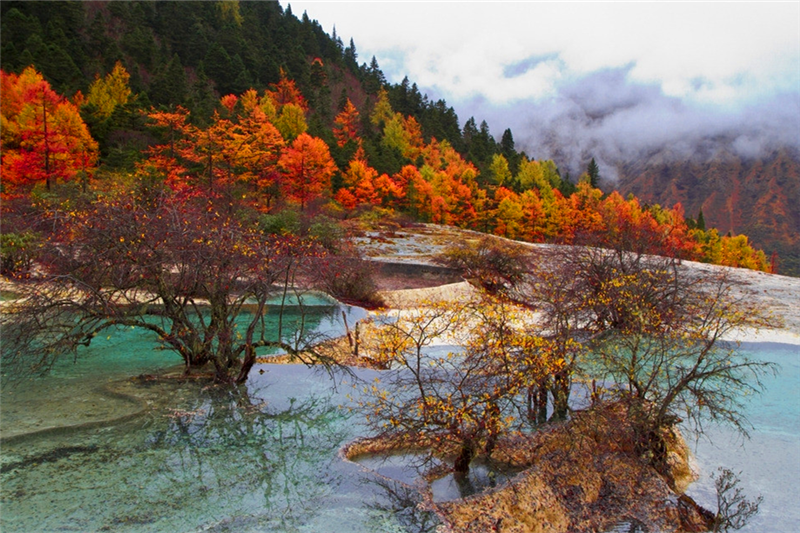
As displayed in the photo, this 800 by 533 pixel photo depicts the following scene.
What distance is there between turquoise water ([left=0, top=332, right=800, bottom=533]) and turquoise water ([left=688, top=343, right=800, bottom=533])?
28 mm

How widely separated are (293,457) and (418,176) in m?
51.0

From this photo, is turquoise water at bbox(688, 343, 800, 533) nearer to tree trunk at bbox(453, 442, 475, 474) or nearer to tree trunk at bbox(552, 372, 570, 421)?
tree trunk at bbox(552, 372, 570, 421)

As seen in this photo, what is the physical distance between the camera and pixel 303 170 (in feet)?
144

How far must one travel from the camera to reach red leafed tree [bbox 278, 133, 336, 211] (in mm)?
43250

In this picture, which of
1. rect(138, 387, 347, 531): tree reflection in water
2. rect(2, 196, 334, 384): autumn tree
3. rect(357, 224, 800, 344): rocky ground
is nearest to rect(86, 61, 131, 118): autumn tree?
rect(357, 224, 800, 344): rocky ground

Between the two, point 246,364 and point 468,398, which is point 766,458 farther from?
point 246,364

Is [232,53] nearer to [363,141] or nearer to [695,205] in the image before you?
[363,141]

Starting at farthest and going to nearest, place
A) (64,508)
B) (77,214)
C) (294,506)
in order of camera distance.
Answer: (77,214) → (294,506) → (64,508)

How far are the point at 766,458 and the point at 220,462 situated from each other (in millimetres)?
9417

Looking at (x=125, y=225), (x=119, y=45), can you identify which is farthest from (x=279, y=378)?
(x=119, y=45)

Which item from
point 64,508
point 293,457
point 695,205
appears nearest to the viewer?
point 64,508

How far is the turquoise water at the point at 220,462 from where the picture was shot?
7.20 m

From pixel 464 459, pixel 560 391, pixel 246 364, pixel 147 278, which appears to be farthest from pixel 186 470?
pixel 560 391

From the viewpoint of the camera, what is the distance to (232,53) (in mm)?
80438
